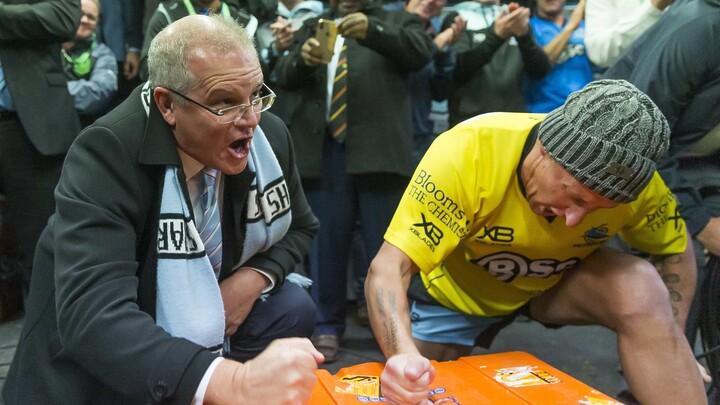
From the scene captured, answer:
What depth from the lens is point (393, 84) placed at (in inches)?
124

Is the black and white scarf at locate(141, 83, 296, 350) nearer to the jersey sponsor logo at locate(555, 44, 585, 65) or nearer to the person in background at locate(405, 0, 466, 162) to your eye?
the person in background at locate(405, 0, 466, 162)

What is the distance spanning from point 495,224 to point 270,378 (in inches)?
35.7

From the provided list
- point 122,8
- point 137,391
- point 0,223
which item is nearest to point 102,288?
point 137,391

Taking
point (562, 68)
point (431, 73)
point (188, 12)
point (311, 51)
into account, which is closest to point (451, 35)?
point (431, 73)

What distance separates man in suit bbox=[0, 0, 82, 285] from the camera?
297 centimetres

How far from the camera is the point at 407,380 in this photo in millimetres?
1593

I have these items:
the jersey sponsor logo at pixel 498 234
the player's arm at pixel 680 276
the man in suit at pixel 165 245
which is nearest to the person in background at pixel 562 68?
the player's arm at pixel 680 276

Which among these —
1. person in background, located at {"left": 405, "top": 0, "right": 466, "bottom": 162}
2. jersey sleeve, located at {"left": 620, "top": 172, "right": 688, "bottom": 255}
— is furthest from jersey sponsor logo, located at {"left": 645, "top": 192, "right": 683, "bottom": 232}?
person in background, located at {"left": 405, "top": 0, "right": 466, "bottom": 162}

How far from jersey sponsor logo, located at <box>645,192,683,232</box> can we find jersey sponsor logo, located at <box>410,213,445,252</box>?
0.60 meters

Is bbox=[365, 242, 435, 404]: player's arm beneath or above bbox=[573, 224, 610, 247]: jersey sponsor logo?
beneath

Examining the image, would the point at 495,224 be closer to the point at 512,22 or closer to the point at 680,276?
the point at 680,276

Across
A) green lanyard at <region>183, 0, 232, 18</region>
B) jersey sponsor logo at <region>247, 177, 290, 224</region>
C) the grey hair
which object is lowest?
jersey sponsor logo at <region>247, 177, 290, 224</region>

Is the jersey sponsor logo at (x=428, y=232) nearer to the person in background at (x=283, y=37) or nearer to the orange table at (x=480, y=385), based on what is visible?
the orange table at (x=480, y=385)

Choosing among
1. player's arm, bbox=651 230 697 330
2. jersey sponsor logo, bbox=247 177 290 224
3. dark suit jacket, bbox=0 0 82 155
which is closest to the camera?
jersey sponsor logo, bbox=247 177 290 224
